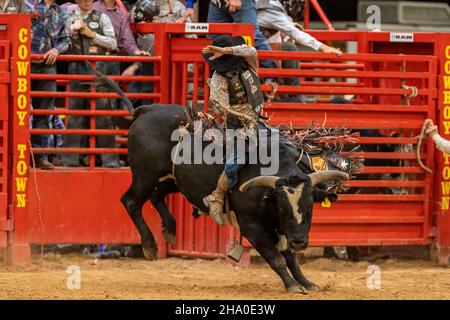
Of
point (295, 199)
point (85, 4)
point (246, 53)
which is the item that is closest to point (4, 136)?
point (85, 4)

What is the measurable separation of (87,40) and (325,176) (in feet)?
11.6

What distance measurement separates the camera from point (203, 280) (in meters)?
9.77

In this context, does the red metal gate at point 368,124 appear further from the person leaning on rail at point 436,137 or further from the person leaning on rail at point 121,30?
the person leaning on rail at point 121,30

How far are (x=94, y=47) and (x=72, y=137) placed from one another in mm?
948

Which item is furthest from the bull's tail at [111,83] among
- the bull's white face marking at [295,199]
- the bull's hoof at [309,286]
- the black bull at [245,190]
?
the bull's hoof at [309,286]

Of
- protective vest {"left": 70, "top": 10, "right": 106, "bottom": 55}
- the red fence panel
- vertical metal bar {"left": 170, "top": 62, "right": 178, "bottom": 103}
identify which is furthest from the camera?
protective vest {"left": 70, "top": 10, "right": 106, "bottom": 55}

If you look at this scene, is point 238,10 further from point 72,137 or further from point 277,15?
point 72,137

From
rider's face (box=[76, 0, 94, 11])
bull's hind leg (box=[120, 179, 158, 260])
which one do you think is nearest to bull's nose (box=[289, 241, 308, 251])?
bull's hind leg (box=[120, 179, 158, 260])

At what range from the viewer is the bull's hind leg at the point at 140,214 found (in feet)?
31.5

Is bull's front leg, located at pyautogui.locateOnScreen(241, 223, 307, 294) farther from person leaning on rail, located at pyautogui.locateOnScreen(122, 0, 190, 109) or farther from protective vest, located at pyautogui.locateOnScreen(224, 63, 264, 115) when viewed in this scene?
person leaning on rail, located at pyautogui.locateOnScreen(122, 0, 190, 109)

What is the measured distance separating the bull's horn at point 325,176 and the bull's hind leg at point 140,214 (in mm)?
1720

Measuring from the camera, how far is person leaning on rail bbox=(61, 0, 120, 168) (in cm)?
1095

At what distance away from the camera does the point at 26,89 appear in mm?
10352

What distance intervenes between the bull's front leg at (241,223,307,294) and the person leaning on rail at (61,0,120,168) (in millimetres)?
2640
